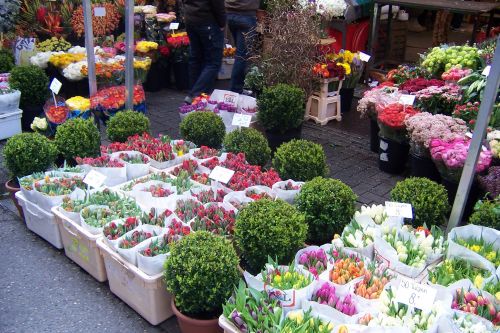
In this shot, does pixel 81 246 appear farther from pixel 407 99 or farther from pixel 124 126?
pixel 407 99

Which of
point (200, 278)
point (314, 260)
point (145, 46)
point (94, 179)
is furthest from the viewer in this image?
point (145, 46)

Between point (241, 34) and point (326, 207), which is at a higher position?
point (241, 34)

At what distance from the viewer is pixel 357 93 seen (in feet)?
25.6

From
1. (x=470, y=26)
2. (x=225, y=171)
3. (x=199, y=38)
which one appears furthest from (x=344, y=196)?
(x=470, y=26)

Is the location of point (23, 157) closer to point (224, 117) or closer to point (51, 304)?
point (51, 304)

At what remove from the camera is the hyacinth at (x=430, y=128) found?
14.8 ft

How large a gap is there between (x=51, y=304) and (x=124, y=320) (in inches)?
20.9

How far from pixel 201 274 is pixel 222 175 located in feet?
3.99

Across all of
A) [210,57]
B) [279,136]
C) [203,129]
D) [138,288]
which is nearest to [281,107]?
[279,136]

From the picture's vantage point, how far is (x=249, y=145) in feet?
14.5

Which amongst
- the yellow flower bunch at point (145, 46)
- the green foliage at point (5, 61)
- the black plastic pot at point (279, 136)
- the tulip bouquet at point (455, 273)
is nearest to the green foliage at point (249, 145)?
the black plastic pot at point (279, 136)

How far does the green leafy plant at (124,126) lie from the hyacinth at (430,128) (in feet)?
8.34

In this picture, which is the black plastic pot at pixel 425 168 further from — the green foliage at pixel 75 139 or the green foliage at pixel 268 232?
the green foliage at pixel 75 139

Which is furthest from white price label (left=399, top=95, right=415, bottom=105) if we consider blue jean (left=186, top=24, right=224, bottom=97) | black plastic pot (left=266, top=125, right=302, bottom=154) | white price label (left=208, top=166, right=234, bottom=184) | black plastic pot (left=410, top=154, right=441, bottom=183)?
blue jean (left=186, top=24, right=224, bottom=97)
